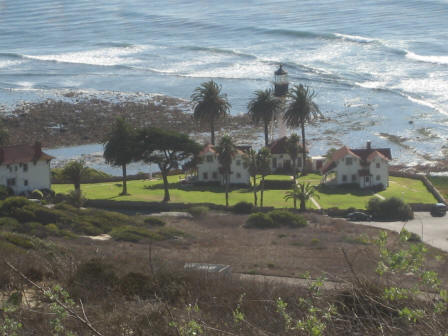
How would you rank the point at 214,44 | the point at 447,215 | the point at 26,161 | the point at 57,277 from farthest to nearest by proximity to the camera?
1. the point at 214,44
2. the point at 26,161
3. the point at 447,215
4. the point at 57,277

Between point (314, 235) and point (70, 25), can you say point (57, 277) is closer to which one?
point (314, 235)

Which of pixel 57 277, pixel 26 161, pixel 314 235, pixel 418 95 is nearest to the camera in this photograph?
pixel 57 277

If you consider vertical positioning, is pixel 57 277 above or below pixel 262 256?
above

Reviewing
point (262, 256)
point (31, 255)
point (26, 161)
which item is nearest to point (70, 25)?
point (26, 161)

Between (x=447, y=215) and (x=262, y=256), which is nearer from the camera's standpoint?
(x=262, y=256)

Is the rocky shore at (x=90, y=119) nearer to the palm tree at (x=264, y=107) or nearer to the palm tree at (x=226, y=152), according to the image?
the palm tree at (x=264, y=107)

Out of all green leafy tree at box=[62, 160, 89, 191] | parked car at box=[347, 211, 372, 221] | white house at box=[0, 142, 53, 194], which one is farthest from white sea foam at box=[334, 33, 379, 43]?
white house at box=[0, 142, 53, 194]

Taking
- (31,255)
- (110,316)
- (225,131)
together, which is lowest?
(225,131)

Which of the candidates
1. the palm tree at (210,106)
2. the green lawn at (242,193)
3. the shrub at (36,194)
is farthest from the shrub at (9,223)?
the palm tree at (210,106)
